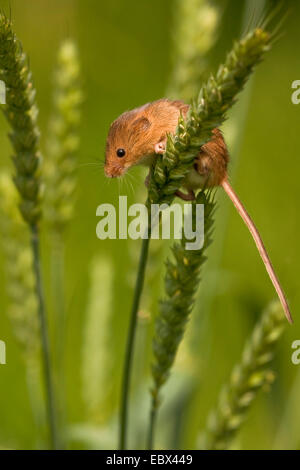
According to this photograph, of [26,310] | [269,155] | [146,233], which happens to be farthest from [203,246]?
[269,155]

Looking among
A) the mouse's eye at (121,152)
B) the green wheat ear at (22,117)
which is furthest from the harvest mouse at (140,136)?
the green wheat ear at (22,117)

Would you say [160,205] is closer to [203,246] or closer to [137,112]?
[203,246]

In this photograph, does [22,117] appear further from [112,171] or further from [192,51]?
[192,51]

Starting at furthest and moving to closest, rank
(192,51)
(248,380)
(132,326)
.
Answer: (192,51), (248,380), (132,326)

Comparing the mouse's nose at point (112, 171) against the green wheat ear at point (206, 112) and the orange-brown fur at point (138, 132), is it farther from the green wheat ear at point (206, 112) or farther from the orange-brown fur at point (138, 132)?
the green wheat ear at point (206, 112)

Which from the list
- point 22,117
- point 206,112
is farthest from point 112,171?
point 206,112

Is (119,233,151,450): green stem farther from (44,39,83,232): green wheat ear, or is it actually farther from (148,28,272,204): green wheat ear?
(44,39,83,232): green wheat ear
